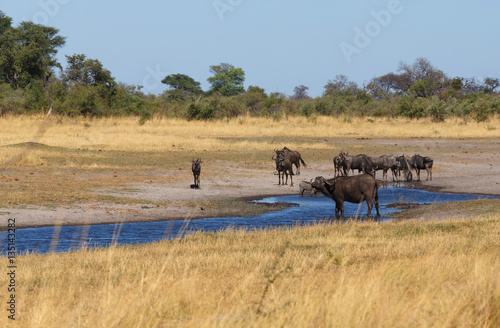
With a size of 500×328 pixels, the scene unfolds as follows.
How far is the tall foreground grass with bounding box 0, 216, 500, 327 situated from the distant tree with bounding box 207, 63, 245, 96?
90.7m

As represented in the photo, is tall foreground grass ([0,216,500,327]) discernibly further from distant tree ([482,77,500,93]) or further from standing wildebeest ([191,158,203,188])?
distant tree ([482,77,500,93])

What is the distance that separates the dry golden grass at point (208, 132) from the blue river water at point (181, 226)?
1524 centimetres

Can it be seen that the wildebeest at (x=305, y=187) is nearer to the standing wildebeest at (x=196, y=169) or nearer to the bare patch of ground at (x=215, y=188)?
the bare patch of ground at (x=215, y=188)

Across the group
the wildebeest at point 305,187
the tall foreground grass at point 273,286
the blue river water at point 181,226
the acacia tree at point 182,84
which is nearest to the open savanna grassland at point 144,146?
the blue river water at point 181,226

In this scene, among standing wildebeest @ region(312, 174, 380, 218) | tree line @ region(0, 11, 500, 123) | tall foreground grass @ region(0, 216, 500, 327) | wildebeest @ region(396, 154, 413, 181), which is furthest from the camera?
tree line @ region(0, 11, 500, 123)

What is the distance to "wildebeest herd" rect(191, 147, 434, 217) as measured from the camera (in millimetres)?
16156

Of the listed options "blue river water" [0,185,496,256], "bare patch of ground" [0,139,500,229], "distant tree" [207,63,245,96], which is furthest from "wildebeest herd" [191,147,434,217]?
"distant tree" [207,63,245,96]

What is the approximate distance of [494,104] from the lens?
5719cm

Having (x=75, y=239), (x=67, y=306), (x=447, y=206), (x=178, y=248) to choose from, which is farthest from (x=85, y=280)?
(x=447, y=206)

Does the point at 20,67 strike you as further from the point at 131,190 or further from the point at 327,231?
the point at 327,231

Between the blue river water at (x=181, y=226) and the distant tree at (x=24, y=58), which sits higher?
the distant tree at (x=24, y=58)

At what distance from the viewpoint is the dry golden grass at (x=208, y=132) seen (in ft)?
113

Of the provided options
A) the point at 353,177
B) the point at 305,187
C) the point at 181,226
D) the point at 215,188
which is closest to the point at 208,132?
the point at 215,188

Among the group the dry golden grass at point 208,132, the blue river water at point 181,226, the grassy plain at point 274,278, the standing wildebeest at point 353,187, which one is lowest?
the blue river water at point 181,226
